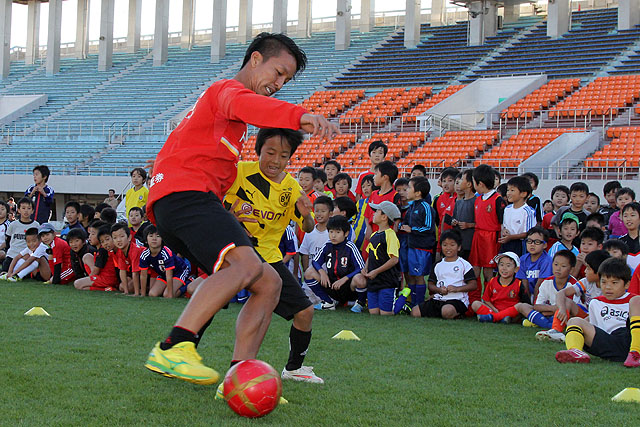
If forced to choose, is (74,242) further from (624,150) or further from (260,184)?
(624,150)

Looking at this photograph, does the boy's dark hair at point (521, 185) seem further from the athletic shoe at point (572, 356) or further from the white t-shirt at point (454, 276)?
the athletic shoe at point (572, 356)

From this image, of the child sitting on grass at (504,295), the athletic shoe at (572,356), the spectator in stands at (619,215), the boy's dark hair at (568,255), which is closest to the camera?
the athletic shoe at (572,356)

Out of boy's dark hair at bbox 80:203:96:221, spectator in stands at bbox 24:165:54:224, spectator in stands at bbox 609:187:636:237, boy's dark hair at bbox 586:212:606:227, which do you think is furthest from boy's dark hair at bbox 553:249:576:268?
spectator in stands at bbox 24:165:54:224

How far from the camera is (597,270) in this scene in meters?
6.88

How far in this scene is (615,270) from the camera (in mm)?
6340

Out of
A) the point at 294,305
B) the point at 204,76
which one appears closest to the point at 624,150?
the point at 294,305

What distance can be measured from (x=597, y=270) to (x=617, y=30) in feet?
79.1

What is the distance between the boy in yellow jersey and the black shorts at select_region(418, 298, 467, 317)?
3.68m

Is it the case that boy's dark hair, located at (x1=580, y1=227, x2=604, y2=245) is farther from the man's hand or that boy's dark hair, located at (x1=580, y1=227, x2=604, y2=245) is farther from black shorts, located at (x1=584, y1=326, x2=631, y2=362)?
the man's hand

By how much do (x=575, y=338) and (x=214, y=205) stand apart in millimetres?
3568

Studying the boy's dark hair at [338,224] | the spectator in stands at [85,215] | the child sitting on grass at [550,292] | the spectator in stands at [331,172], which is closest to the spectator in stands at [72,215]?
the spectator in stands at [85,215]

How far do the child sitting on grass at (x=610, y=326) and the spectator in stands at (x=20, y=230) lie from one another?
30.5ft

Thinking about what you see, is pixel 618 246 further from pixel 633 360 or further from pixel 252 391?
pixel 252 391

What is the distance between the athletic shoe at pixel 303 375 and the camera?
190 inches
